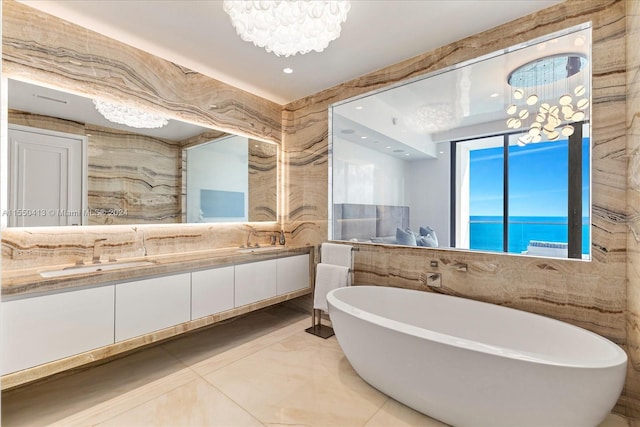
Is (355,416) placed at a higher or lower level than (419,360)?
lower

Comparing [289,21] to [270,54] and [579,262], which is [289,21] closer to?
[270,54]

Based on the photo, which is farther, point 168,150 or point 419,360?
point 168,150

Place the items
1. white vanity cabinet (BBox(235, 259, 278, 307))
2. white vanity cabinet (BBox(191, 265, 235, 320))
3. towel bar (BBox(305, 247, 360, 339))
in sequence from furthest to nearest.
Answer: towel bar (BBox(305, 247, 360, 339)), white vanity cabinet (BBox(235, 259, 278, 307)), white vanity cabinet (BBox(191, 265, 235, 320))

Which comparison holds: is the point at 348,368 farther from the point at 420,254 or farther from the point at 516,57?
the point at 516,57

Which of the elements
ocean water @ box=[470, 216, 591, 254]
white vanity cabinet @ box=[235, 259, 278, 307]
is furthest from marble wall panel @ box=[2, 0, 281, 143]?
ocean water @ box=[470, 216, 591, 254]

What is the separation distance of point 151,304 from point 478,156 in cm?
308

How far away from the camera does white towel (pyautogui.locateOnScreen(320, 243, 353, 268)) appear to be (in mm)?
3280

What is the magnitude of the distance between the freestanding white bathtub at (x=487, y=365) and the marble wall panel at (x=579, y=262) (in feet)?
0.82

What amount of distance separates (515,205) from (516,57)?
1.22m

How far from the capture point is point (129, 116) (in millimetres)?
2738

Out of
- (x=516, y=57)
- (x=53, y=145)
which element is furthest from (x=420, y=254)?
(x=53, y=145)

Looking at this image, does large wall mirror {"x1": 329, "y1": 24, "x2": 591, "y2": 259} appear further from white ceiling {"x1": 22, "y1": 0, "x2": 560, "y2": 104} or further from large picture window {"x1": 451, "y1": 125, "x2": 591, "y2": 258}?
white ceiling {"x1": 22, "y1": 0, "x2": 560, "y2": 104}

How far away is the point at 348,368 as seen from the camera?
2.52 m

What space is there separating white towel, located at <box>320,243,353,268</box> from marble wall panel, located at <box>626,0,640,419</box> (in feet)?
6.92
